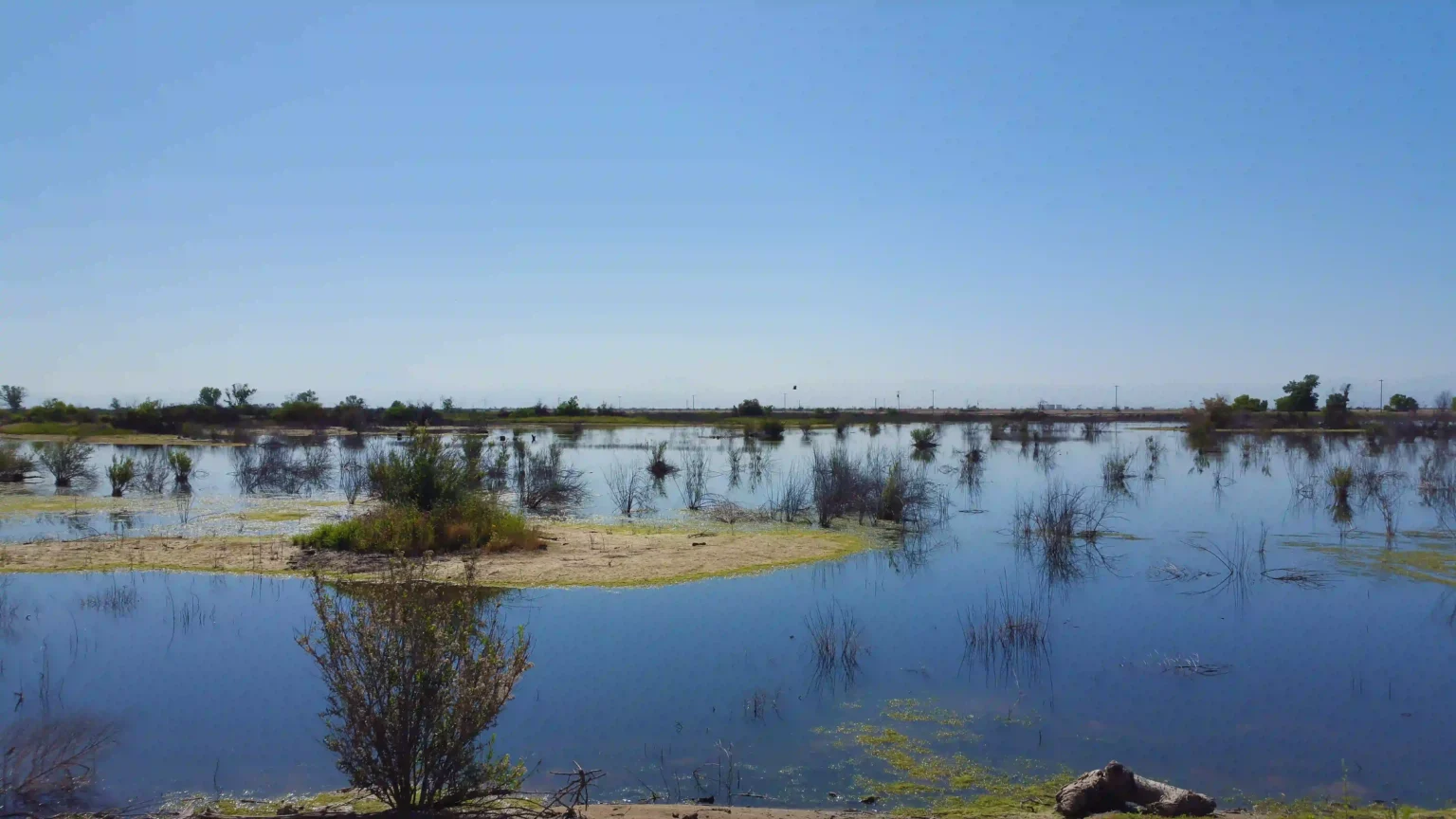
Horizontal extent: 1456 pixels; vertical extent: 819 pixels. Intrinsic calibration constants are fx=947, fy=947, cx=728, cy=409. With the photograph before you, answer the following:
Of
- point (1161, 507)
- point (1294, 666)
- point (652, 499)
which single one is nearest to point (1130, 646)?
point (1294, 666)

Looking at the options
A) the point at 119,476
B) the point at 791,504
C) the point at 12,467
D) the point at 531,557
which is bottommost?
the point at 531,557

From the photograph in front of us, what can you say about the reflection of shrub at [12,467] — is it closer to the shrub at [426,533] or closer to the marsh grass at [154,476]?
the marsh grass at [154,476]

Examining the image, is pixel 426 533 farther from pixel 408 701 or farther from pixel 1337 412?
pixel 1337 412

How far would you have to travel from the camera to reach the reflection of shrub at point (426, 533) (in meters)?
15.8

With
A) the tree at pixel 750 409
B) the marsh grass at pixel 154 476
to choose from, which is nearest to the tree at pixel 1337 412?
the tree at pixel 750 409

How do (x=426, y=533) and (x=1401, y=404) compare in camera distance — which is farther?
(x=1401, y=404)

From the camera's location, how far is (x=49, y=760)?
6.91m

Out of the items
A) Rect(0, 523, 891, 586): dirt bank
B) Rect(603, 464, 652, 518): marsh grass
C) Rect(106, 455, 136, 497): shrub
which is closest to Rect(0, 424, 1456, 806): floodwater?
Rect(0, 523, 891, 586): dirt bank

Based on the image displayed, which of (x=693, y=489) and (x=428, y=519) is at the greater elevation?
(x=428, y=519)

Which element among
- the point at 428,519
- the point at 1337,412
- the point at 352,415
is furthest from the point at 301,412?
the point at 1337,412

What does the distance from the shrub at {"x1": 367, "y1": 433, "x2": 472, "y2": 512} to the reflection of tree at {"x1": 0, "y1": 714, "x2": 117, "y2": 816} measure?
9324 millimetres

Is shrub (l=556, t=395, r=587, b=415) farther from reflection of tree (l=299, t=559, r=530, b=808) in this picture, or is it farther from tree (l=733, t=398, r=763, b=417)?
reflection of tree (l=299, t=559, r=530, b=808)

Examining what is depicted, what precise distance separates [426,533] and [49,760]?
9.04m

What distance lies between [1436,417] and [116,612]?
208 ft
